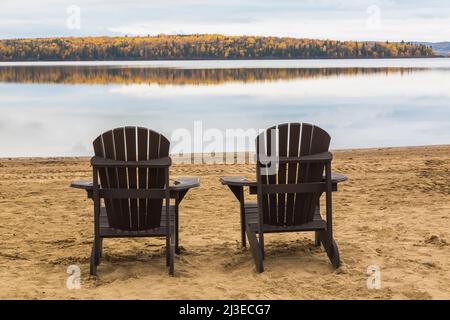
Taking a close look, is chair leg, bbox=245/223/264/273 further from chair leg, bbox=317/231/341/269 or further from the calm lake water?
the calm lake water

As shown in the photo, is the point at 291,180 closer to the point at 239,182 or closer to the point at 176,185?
the point at 239,182

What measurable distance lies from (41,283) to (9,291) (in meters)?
0.26

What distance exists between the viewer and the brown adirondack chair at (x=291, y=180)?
17.3 feet

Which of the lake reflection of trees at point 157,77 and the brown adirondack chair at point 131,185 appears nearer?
the brown adirondack chair at point 131,185

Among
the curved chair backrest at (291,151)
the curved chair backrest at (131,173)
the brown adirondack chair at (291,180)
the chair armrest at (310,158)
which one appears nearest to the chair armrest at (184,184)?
the curved chair backrest at (131,173)

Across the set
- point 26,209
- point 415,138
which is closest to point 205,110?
point 415,138

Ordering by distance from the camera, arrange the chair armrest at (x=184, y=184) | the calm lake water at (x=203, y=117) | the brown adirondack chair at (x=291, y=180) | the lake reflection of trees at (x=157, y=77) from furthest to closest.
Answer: the lake reflection of trees at (x=157, y=77)
the calm lake water at (x=203, y=117)
the chair armrest at (x=184, y=184)
the brown adirondack chair at (x=291, y=180)

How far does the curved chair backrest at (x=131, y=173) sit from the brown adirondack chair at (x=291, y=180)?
73 centimetres

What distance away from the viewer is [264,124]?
101ft

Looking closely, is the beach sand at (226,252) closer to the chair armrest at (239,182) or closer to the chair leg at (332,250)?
the chair leg at (332,250)

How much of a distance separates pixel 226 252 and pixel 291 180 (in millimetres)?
1044

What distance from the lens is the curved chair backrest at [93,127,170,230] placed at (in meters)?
5.16

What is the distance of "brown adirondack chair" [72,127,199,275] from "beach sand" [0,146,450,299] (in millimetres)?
318

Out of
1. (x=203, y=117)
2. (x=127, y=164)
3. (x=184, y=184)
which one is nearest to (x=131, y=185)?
(x=127, y=164)
